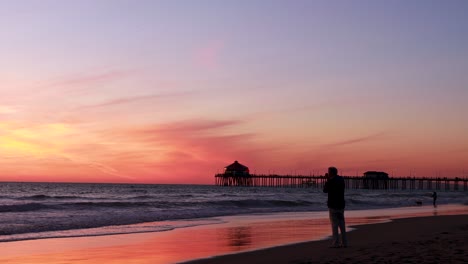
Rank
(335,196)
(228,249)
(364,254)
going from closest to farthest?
(364,254)
(335,196)
(228,249)

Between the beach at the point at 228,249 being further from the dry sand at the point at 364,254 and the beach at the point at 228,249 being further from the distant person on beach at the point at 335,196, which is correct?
the distant person on beach at the point at 335,196

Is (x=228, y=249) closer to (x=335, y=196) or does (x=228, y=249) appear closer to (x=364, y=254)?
(x=335, y=196)

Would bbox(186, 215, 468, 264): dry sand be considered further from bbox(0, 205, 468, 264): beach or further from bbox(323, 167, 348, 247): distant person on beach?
bbox(323, 167, 348, 247): distant person on beach

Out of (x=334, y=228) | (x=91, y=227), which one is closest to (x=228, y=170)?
(x=91, y=227)

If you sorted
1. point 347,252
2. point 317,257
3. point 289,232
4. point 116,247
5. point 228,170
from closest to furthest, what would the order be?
point 317,257 → point 347,252 → point 116,247 → point 289,232 → point 228,170

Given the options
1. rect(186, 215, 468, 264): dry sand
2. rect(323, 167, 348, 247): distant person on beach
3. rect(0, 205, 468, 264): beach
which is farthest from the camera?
rect(323, 167, 348, 247): distant person on beach

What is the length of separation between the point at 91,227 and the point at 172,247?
799 centimetres

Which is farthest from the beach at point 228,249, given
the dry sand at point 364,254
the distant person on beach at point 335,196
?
the distant person on beach at point 335,196

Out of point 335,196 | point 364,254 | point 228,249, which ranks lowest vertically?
point 228,249

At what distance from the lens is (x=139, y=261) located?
38.2ft

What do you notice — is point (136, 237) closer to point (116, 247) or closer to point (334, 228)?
point (116, 247)

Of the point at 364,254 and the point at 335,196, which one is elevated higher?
the point at 335,196

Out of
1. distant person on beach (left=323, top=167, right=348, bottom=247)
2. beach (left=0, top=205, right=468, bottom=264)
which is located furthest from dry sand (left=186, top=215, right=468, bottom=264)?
distant person on beach (left=323, top=167, right=348, bottom=247)

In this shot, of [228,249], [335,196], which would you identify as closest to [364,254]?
[335,196]
